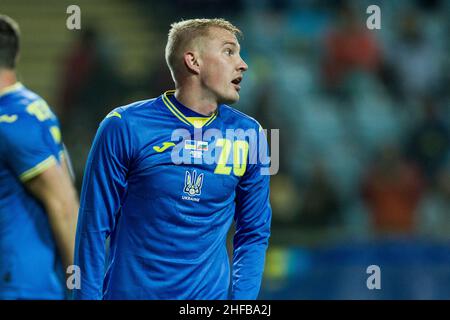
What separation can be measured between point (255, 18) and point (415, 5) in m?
1.96

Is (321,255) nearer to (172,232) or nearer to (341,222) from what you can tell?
(341,222)

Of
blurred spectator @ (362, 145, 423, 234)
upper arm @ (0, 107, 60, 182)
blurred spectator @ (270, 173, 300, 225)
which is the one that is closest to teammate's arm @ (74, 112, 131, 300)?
upper arm @ (0, 107, 60, 182)

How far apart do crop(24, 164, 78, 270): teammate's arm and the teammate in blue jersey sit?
42 centimetres

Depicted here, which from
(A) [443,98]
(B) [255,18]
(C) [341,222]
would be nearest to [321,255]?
(C) [341,222]

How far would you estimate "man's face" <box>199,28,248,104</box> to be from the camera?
3.73m

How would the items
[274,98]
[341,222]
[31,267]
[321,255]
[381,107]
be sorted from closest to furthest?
[31,267] < [321,255] < [341,222] < [274,98] < [381,107]

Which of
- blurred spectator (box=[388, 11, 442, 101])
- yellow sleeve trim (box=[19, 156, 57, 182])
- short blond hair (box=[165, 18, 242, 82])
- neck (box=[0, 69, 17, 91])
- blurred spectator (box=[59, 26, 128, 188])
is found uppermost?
blurred spectator (box=[388, 11, 442, 101])

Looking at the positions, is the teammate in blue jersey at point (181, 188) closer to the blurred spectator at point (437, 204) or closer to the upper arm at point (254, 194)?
the upper arm at point (254, 194)

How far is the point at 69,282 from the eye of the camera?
161 inches

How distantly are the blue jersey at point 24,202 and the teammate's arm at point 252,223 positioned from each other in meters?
0.83

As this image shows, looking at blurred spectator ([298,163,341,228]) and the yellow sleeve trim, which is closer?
the yellow sleeve trim

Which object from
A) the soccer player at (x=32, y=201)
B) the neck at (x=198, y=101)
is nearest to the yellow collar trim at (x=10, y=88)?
the soccer player at (x=32, y=201)

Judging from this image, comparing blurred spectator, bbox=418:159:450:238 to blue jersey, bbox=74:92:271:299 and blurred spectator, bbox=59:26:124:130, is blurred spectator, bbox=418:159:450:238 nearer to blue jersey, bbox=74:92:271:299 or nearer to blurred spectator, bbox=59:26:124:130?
blurred spectator, bbox=59:26:124:130

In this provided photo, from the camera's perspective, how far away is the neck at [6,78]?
4168 mm
